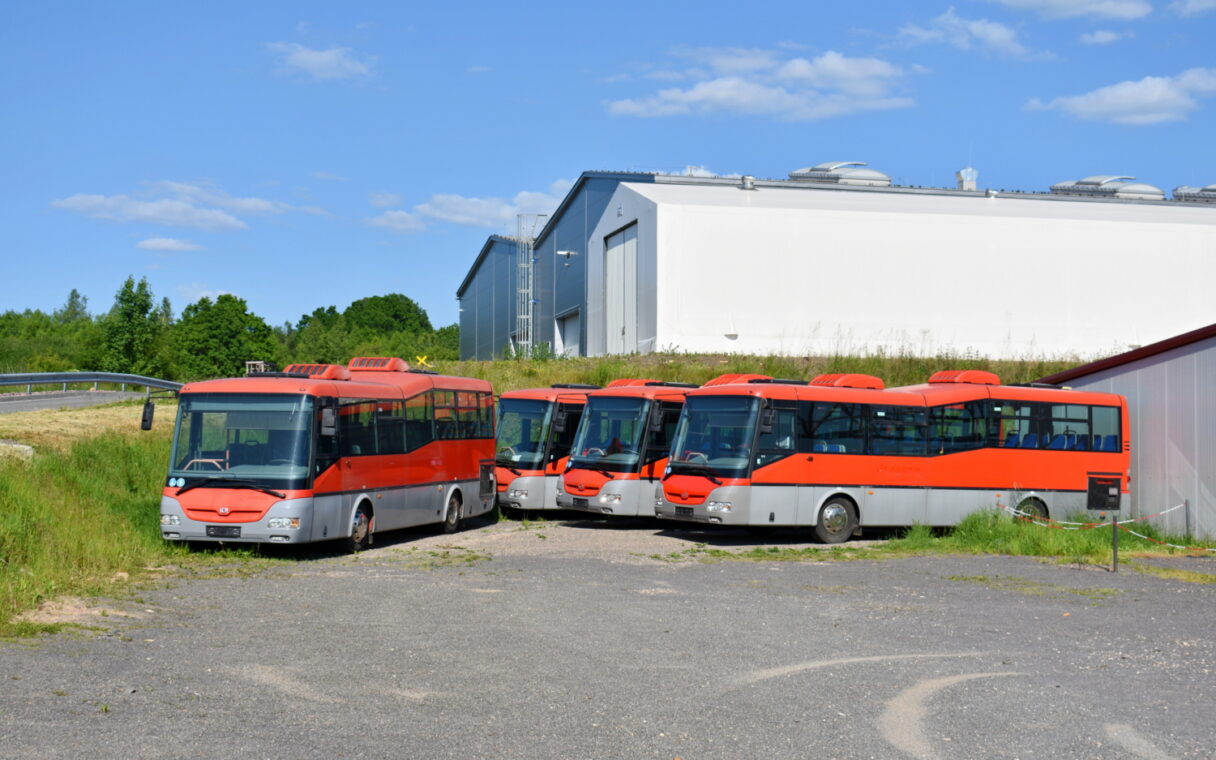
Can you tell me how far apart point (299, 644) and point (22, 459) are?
37.3ft

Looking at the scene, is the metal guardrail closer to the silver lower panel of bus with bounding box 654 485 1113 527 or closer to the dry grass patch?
the dry grass patch

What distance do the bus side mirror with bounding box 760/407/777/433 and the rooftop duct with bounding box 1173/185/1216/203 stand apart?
39.8 meters

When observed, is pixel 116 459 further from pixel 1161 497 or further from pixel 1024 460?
pixel 1161 497

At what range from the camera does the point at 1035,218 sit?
1761 inches

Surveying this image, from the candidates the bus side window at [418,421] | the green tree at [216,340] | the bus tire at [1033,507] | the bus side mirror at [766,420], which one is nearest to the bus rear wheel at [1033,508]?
the bus tire at [1033,507]

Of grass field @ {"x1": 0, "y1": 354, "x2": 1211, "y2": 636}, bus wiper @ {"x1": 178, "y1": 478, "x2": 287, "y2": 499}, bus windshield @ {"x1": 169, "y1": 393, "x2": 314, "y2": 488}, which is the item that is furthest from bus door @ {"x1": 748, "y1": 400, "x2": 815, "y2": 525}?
bus wiper @ {"x1": 178, "y1": 478, "x2": 287, "y2": 499}

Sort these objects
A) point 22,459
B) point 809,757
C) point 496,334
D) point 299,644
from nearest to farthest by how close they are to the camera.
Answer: point 809,757 → point 299,644 → point 22,459 → point 496,334

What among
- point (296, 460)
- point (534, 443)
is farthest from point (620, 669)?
point (534, 443)

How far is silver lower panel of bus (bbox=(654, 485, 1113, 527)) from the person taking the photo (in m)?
21.1

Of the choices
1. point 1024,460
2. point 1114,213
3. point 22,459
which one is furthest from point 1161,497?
point 1114,213

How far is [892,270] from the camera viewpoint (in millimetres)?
43344

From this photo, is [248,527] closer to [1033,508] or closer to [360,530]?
[360,530]

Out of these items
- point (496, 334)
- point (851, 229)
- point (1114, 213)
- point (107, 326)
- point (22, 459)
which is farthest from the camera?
point (107, 326)

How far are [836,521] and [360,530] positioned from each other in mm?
8248
